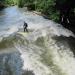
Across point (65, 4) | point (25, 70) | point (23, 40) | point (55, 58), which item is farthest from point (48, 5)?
point (25, 70)

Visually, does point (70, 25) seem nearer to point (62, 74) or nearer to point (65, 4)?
point (65, 4)

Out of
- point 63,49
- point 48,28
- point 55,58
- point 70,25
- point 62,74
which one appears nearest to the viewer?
point 62,74

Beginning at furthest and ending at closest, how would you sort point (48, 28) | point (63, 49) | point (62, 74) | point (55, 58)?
point (48, 28) < point (63, 49) < point (55, 58) < point (62, 74)

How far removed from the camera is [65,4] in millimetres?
35438

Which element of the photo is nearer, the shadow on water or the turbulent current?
the turbulent current

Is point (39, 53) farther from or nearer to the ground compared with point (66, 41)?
farther from the ground

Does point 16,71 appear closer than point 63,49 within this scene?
Yes

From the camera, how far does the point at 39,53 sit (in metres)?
24.7

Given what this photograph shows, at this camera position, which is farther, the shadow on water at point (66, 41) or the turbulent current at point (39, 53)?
the shadow on water at point (66, 41)

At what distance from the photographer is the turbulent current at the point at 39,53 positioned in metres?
20.9

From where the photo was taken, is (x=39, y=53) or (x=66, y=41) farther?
(x=66, y=41)

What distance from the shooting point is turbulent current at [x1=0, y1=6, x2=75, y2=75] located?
68.6ft

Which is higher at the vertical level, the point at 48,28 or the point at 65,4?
the point at 65,4

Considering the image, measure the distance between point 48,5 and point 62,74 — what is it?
21.2 metres
